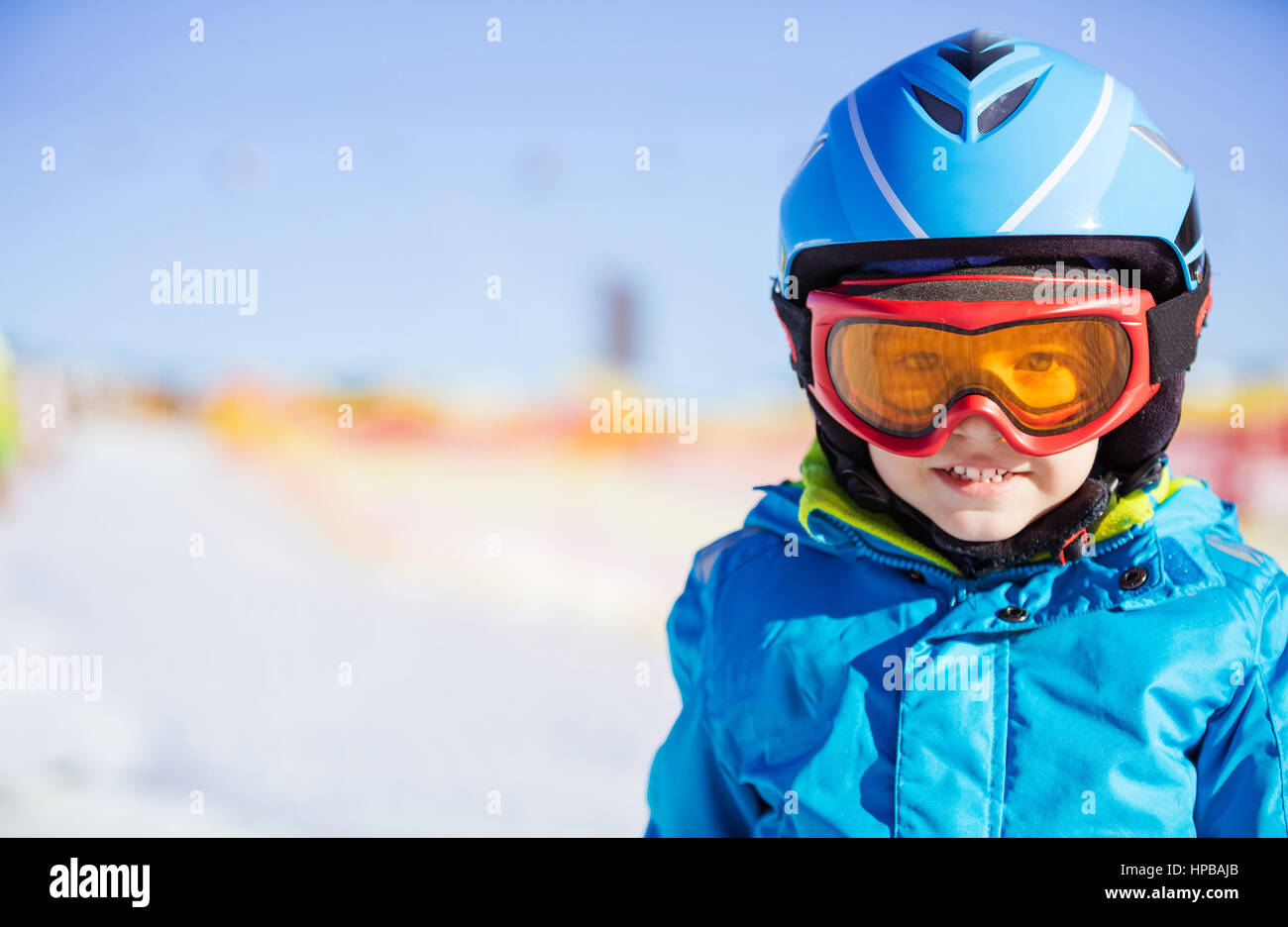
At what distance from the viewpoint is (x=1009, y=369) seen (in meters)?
1.41

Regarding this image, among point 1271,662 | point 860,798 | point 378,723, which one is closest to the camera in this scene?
point 1271,662

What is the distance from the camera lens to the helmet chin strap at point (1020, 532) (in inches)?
55.3

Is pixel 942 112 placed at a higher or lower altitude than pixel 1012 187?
higher

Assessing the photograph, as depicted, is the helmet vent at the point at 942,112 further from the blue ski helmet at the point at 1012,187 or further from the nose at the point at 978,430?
the nose at the point at 978,430

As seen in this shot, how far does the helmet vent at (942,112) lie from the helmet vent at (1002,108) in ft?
0.11

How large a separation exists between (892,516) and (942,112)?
0.65 metres
